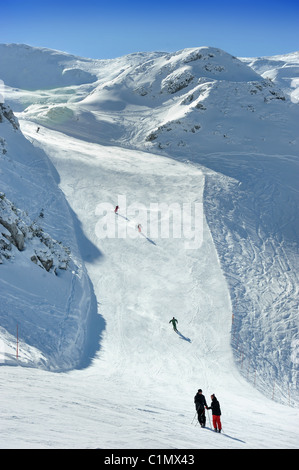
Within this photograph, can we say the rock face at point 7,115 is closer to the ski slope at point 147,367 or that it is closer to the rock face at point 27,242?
the ski slope at point 147,367

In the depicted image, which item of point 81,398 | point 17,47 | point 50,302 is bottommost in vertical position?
point 50,302

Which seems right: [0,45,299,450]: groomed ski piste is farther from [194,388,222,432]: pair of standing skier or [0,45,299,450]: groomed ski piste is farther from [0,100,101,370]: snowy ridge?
[194,388,222,432]: pair of standing skier

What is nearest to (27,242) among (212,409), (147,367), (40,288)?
(40,288)

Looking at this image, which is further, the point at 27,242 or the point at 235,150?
the point at 235,150

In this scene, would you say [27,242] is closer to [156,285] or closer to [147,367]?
[156,285]

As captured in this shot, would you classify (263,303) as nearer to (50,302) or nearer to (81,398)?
(50,302)

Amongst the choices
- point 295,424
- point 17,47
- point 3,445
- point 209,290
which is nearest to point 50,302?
point 209,290
